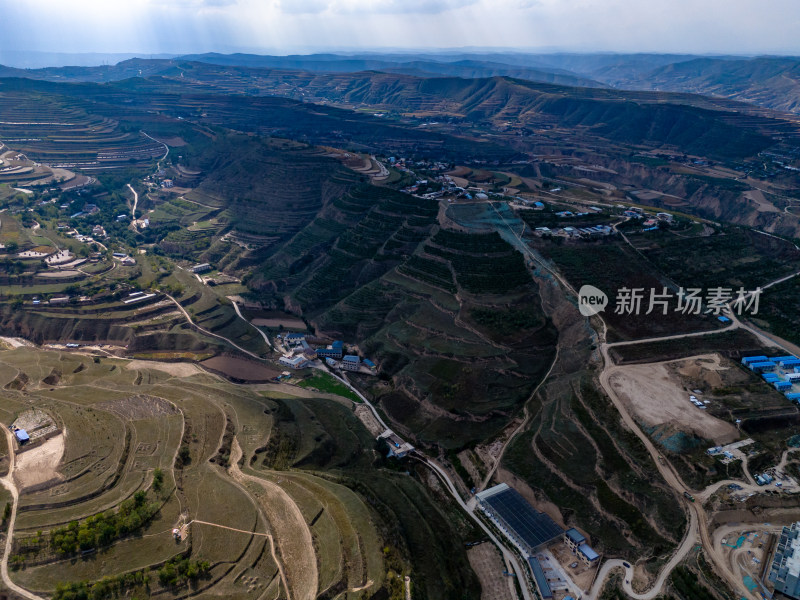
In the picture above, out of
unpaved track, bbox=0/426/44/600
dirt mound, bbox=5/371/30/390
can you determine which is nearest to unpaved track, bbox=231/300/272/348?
dirt mound, bbox=5/371/30/390

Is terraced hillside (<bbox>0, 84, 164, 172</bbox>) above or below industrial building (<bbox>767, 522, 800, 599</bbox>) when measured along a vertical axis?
above

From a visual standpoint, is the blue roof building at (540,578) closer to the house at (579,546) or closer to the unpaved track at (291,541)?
the house at (579,546)

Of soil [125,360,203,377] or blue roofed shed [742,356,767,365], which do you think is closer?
blue roofed shed [742,356,767,365]

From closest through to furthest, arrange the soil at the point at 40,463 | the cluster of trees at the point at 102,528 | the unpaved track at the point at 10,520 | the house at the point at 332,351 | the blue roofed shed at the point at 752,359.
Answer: the unpaved track at the point at 10,520, the cluster of trees at the point at 102,528, the soil at the point at 40,463, the blue roofed shed at the point at 752,359, the house at the point at 332,351

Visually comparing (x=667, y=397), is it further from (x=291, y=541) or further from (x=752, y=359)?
(x=291, y=541)

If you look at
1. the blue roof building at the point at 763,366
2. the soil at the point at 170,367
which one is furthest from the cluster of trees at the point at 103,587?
the blue roof building at the point at 763,366

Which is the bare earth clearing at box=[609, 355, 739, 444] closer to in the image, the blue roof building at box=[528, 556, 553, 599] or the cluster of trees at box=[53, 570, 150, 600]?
the blue roof building at box=[528, 556, 553, 599]
